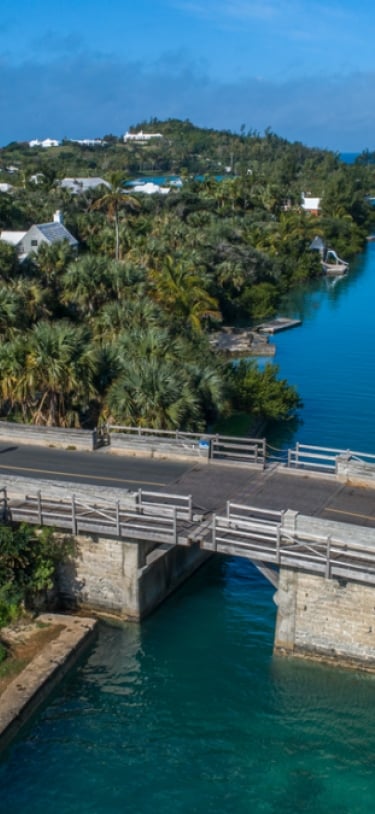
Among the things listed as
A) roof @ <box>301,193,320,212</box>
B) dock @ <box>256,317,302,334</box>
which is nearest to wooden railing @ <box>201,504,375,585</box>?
dock @ <box>256,317,302,334</box>

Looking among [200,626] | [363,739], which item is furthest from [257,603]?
[363,739]

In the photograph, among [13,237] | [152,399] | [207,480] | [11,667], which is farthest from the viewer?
[13,237]

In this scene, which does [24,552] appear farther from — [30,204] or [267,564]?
[30,204]

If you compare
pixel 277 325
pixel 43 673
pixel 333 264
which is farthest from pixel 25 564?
pixel 333 264

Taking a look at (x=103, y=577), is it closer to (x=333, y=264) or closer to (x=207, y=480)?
(x=207, y=480)

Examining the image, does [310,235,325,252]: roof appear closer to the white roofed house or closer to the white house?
the white house
